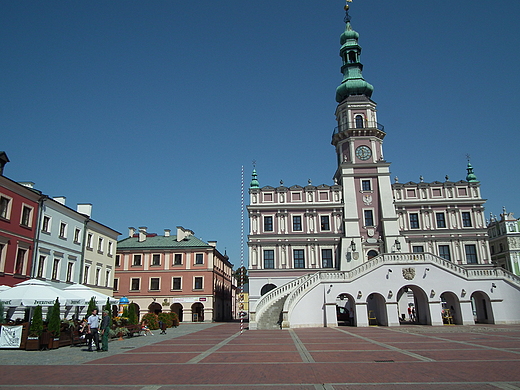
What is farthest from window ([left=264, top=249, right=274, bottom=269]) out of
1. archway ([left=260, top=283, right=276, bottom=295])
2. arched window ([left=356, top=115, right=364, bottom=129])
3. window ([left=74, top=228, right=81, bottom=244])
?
window ([left=74, top=228, right=81, bottom=244])

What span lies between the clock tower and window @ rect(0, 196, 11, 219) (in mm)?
30847

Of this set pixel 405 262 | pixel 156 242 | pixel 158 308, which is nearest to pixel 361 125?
pixel 405 262

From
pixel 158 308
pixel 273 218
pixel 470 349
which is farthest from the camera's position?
pixel 158 308

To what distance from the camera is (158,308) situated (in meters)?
52.7

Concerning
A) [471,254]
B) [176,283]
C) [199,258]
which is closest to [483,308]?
[471,254]

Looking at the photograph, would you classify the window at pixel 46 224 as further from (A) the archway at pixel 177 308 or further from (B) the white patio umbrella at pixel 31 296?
(A) the archway at pixel 177 308

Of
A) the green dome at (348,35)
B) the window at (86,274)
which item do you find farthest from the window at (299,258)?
the green dome at (348,35)

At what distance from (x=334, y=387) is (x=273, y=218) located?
37206mm

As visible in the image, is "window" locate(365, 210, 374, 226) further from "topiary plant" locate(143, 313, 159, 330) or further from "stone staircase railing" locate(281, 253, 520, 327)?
"topiary plant" locate(143, 313, 159, 330)

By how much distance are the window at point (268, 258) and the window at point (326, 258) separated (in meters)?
5.52

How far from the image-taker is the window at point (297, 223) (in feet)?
156

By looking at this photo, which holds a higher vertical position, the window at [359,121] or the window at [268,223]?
the window at [359,121]

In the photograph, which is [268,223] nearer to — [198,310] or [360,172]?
[360,172]

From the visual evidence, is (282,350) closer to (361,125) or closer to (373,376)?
(373,376)
